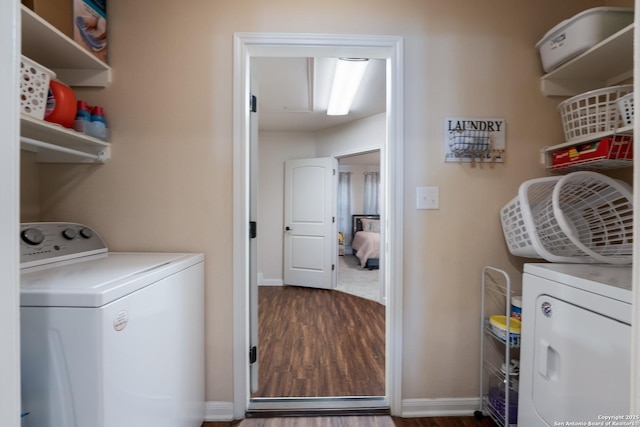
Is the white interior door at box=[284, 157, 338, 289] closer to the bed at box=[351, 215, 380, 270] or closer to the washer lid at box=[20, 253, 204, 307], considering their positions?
the bed at box=[351, 215, 380, 270]

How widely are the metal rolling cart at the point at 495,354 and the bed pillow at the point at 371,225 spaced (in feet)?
17.1

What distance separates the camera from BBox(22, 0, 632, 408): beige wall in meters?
1.46

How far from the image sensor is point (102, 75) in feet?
4.68

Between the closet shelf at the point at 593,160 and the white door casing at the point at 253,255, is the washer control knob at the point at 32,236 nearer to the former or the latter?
the white door casing at the point at 253,255

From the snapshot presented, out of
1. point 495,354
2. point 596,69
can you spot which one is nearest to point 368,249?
point 495,354

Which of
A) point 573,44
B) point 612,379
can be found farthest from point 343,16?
point 612,379

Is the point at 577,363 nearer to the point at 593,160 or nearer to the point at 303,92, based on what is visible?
the point at 593,160

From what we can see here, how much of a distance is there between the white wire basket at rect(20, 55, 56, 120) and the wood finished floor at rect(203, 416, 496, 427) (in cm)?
159

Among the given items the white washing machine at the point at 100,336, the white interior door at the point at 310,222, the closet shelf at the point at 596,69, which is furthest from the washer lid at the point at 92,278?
the white interior door at the point at 310,222

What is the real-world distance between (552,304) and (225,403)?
1577 mm

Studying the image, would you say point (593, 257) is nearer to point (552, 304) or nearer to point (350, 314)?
point (552, 304)

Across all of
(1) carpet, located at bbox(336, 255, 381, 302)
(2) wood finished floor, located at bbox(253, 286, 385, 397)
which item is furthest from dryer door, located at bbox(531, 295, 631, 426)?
(1) carpet, located at bbox(336, 255, 381, 302)

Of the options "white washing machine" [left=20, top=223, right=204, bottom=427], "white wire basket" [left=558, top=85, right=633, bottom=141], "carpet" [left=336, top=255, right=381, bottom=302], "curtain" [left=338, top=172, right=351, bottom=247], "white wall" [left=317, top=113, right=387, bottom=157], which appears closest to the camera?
"white washing machine" [left=20, top=223, right=204, bottom=427]
